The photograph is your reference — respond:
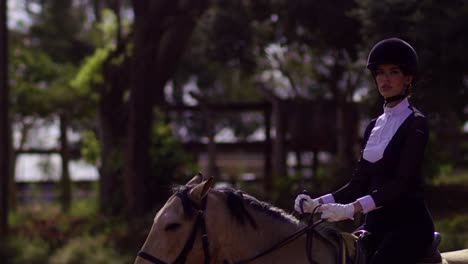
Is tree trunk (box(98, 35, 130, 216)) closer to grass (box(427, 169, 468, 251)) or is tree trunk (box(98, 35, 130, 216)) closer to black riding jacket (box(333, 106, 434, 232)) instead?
grass (box(427, 169, 468, 251))

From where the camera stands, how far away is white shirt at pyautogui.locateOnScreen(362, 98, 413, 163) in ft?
16.9

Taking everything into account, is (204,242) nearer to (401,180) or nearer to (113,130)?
(401,180)

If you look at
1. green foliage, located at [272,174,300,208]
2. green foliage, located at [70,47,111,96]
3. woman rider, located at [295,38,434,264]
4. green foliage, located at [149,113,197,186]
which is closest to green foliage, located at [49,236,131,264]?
green foliage, located at [149,113,197,186]

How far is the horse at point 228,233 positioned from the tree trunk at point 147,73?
15.0 m

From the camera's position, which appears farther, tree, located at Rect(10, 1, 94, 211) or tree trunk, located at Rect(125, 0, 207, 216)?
tree, located at Rect(10, 1, 94, 211)

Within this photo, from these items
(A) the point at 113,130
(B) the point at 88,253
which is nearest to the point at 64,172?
(A) the point at 113,130

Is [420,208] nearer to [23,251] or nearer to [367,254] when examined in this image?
[367,254]

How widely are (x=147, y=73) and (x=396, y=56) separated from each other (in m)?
15.7

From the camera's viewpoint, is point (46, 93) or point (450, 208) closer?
point (450, 208)

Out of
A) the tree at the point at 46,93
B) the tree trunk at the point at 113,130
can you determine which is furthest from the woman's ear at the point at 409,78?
the tree at the point at 46,93

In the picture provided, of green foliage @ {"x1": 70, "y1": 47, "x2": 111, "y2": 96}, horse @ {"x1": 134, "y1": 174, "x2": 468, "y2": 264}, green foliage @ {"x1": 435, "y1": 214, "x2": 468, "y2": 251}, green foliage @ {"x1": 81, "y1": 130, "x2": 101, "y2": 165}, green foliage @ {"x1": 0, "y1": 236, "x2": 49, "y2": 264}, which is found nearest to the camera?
horse @ {"x1": 134, "y1": 174, "x2": 468, "y2": 264}

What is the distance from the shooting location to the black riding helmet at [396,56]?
206 inches

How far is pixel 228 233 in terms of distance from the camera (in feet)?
17.1

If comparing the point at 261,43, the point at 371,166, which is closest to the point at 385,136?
the point at 371,166
